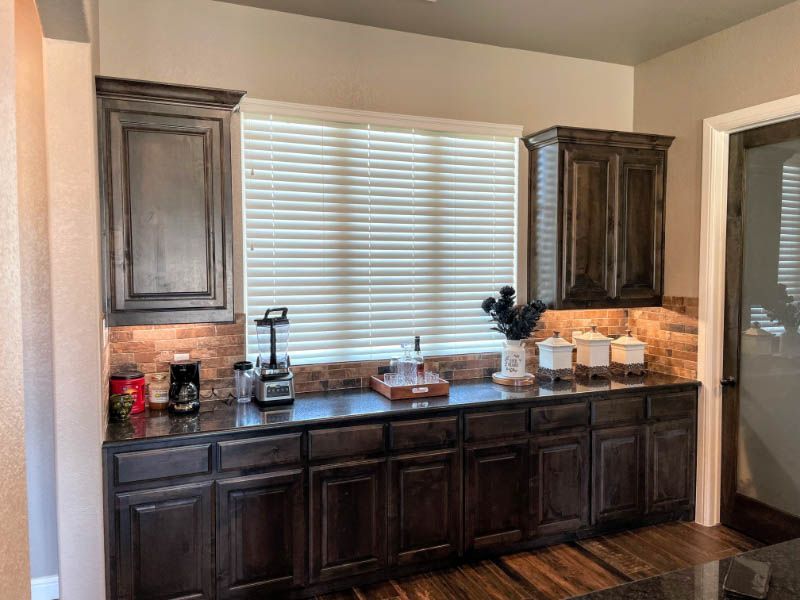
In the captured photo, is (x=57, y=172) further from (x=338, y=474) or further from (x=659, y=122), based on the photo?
(x=659, y=122)

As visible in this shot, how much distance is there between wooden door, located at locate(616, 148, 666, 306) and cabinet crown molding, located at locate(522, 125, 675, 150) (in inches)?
2.0

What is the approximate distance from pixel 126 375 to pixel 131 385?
6cm

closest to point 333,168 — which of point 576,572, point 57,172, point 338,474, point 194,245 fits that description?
point 194,245

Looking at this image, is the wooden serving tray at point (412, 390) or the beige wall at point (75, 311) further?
the wooden serving tray at point (412, 390)

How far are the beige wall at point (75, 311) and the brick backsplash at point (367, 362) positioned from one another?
55cm

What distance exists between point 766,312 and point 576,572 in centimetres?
191

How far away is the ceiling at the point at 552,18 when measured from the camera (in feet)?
10.7

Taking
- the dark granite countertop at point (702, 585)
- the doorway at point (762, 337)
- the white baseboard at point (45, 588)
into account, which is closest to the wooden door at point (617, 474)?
the doorway at point (762, 337)

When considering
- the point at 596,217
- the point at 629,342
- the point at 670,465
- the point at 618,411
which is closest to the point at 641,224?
the point at 596,217

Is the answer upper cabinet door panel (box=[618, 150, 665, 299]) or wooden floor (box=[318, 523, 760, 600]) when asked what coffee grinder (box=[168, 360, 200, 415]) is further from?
upper cabinet door panel (box=[618, 150, 665, 299])

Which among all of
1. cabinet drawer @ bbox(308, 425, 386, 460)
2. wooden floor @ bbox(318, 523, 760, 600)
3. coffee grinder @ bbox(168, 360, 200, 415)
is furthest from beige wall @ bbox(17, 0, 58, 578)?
wooden floor @ bbox(318, 523, 760, 600)

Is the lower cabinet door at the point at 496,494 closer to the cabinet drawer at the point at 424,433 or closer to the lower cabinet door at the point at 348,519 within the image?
the cabinet drawer at the point at 424,433

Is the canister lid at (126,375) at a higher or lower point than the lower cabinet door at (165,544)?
higher

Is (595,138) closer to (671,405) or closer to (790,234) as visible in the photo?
(790,234)
